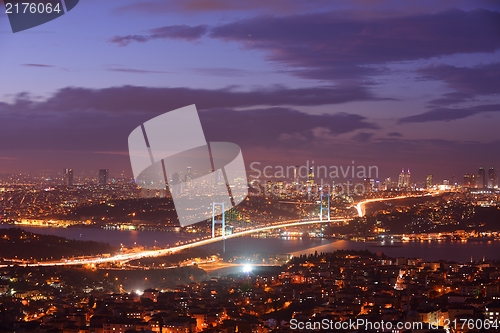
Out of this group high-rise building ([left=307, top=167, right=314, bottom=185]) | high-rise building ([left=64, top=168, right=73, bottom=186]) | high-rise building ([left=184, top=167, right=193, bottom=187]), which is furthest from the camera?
high-rise building ([left=64, top=168, right=73, bottom=186])

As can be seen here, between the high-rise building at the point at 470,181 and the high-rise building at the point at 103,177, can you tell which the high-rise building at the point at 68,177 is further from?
the high-rise building at the point at 470,181

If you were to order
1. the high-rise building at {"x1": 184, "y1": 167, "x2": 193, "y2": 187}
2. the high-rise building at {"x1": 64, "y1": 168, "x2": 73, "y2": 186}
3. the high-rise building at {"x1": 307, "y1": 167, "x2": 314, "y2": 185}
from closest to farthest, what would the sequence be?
1. the high-rise building at {"x1": 184, "y1": 167, "x2": 193, "y2": 187}
2. the high-rise building at {"x1": 307, "y1": 167, "x2": 314, "y2": 185}
3. the high-rise building at {"x1": 64, "y1": 168, "x2": 73, "y2": 186}


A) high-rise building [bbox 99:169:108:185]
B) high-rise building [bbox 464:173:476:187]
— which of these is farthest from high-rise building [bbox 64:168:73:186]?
high-rise building [bbox 464:173:476:187]

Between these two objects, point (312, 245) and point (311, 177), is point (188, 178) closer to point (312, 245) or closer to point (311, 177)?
point (312, 245)

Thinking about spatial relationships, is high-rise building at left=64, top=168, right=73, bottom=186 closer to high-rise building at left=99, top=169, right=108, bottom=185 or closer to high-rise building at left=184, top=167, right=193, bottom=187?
high-rise building at left=99, top=169, right=108, bottom=185

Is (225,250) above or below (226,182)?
below

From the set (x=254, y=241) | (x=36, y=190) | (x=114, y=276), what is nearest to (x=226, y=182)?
(x=254, y=241)

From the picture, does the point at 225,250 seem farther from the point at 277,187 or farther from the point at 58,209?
the point at 58,209

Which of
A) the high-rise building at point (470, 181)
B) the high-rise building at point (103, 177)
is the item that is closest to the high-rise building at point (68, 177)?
the high-rise building at point (103, 177)
